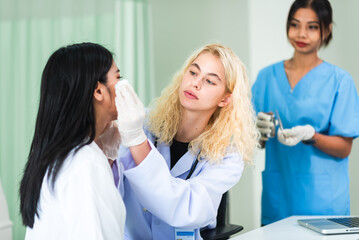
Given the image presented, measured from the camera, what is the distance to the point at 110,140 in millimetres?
1462

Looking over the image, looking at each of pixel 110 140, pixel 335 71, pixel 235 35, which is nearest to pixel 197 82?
pixel 110 140

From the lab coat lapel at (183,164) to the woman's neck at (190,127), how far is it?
121mm

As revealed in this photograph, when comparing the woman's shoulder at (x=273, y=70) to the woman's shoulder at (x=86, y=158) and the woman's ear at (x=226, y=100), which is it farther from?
the woman's shoulder at (x=86, y=158)

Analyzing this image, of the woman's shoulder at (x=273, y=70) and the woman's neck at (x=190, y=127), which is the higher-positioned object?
the woman's shoulder at (x=273, y=70)

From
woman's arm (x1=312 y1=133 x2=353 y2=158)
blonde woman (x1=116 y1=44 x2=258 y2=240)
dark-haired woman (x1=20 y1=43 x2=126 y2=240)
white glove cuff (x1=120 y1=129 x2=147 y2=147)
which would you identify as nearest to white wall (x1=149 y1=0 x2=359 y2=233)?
woman's arm (x1=312 y1=133 x2=353 y2=158)

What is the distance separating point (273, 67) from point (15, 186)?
1.56 m

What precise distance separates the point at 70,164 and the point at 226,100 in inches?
31.1

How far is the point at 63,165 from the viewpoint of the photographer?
106 centimetres

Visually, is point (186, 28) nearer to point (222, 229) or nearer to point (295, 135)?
point (295, 135)

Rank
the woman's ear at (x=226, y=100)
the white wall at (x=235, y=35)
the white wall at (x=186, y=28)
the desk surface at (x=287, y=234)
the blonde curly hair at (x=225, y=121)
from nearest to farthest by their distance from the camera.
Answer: the desk surface at (x=287, y=234), the blonde curly hair at (x=225, y=121), the woman's ear at (x=226, y=100), the white wall at (x=235, y=35), the white wall at (x=186, y=28)

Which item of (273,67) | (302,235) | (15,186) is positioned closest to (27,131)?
(15,186)

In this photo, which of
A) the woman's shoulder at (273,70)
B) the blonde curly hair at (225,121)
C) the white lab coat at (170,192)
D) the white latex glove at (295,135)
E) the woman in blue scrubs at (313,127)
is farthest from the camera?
the woman's shoulder at (273,70)

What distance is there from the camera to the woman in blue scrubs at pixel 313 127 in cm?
202

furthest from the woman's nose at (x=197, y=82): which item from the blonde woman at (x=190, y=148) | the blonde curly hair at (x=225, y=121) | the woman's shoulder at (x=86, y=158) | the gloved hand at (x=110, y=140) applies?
the woman's shoulder at (x=86, y=158)
